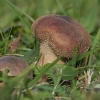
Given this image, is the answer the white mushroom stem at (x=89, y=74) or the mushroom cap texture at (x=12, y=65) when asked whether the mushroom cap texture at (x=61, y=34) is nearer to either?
the white mushroom stem at (x=89, y=74)

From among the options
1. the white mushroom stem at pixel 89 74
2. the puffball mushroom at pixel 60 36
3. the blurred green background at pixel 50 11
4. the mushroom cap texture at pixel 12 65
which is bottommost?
the white mushroom stem at pixel 89 74

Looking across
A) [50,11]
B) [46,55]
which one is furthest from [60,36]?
[50,11]

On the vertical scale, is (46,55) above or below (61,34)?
below

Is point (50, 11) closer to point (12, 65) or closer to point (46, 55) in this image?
point (46, 55)

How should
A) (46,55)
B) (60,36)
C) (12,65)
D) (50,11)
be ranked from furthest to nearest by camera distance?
(50,11) < (46,55) < (60,36) < (12,65)

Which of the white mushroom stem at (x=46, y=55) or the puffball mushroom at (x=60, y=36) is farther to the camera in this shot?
the white mushroom stem at (x=46, y=55)

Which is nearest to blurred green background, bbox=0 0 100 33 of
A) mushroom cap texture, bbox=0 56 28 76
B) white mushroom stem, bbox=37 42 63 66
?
white mushroom stem, bbox=37 42 63 66

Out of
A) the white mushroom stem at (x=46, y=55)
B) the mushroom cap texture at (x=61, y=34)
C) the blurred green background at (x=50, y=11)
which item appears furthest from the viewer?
the blurred green background at (x=50, y=11)

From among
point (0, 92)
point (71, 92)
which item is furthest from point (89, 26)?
point (0, 92)

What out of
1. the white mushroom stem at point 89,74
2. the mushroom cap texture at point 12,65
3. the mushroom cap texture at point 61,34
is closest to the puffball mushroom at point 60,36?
the mushroom cap texture at point 61,34
